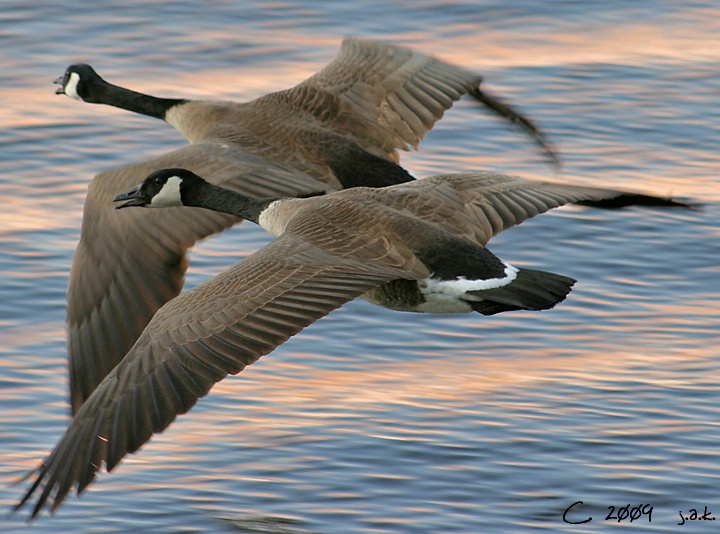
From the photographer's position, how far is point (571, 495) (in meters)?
8.96

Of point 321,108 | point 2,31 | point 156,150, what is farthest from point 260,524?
point 2,31

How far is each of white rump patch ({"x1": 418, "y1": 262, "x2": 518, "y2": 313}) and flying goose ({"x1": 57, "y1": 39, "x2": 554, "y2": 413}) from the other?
2.13 m

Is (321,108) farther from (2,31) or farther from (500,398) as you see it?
(2,31)

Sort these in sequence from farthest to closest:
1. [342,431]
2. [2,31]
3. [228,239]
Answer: [2,31] → [228,239] → [342,431]

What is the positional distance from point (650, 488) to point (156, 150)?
608 cm

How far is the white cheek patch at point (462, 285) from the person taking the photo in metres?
8.16

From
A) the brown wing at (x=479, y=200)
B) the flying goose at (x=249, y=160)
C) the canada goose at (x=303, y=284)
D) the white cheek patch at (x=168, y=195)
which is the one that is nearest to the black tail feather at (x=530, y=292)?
the canada goose at (x=303, y=284)

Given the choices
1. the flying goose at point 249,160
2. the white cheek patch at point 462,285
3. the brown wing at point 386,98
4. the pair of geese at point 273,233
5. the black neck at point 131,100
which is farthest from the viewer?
the black neck at point 131,100

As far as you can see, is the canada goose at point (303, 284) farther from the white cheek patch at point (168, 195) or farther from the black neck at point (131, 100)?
the black neck at point (131, 100)

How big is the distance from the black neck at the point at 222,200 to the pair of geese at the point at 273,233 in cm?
1

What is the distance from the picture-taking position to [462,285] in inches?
325

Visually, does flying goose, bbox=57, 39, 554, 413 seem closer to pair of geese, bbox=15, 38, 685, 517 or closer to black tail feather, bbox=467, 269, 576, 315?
pair of geese, bbox=15, 38, 685, 517

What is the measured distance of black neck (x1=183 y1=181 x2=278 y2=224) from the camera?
965cm

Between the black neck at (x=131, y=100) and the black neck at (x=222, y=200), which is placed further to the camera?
the black neck at (x=131, y=100)
